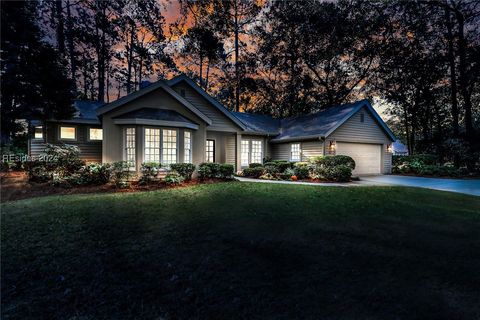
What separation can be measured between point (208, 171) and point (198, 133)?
A: 2519 millimetres

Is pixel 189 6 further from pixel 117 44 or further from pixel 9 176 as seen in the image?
pixel 9 176

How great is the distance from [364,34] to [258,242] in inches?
1133

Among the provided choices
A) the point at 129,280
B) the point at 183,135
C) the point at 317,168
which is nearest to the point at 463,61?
the point at 317,168

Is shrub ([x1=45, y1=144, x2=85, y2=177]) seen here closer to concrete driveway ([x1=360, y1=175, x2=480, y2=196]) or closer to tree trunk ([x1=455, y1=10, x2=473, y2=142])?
concrete driveway ([x1=360, y1=175, x2=480, y2=196])

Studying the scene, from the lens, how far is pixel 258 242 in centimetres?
462

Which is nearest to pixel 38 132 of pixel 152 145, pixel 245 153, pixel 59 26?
pixel 152 145

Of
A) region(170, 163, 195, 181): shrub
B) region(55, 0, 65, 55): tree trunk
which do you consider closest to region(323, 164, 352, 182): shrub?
Answer: region(170, 163, 195, 181): shrub

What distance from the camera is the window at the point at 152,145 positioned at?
38.3ft

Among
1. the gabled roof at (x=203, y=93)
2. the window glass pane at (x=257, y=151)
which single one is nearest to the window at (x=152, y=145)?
the gabled roof at (x=203, y=93)

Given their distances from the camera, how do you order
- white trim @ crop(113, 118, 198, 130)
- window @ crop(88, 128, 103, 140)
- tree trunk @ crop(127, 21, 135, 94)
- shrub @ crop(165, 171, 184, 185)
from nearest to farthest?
shrub @ crop(165, 171, 184, 185)
white trim @ crop(113, 118, 198, 130)
window @ crop(88, 128, 103, 140)
tree trunk @ crop(127, 21, 135, 94)

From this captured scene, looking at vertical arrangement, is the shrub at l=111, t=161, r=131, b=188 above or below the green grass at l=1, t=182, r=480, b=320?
above

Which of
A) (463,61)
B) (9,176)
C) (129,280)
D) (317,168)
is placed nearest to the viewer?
(129,280)

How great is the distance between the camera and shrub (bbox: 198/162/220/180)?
1220 centimetres

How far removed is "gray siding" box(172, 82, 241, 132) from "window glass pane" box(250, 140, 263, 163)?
123 inches
